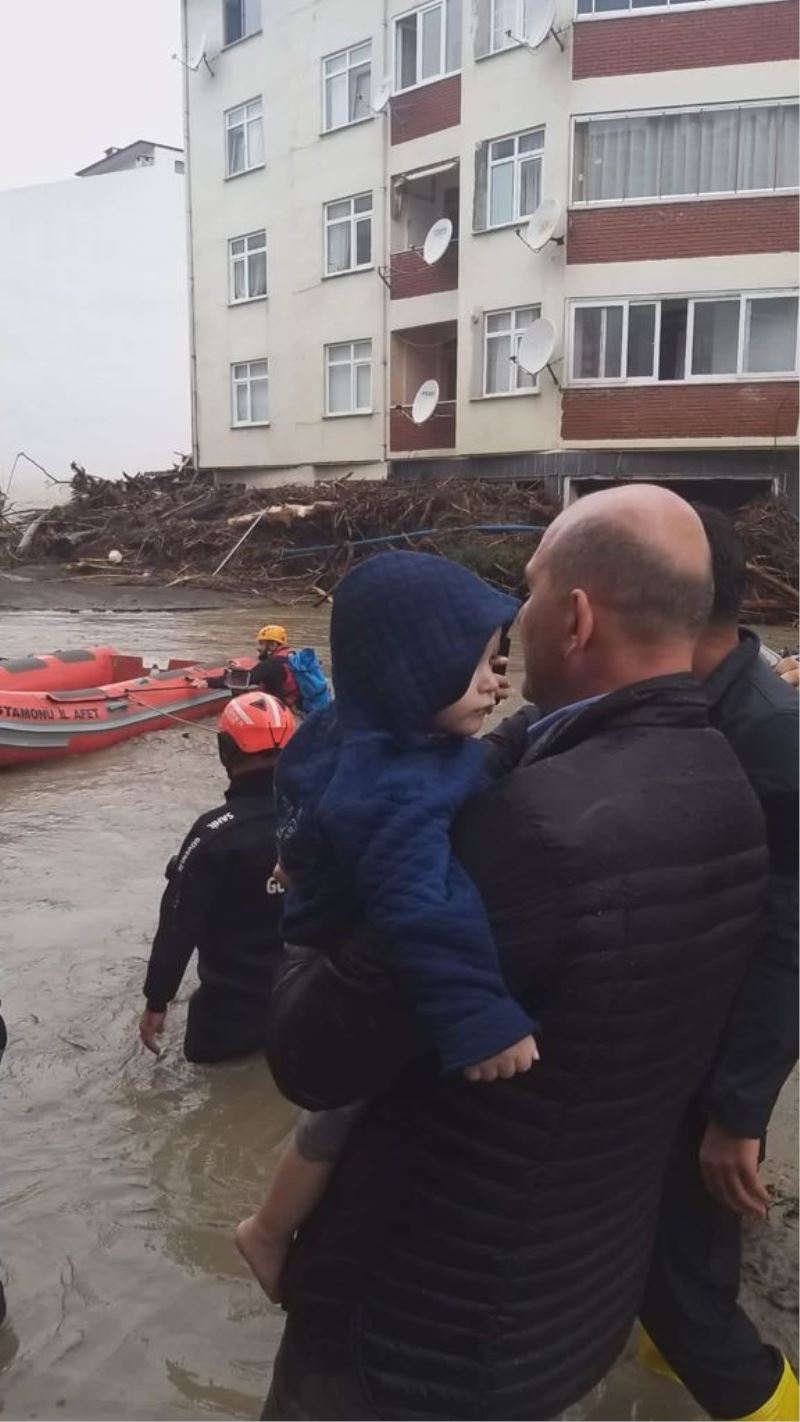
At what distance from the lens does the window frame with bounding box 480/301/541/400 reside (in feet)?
70.0

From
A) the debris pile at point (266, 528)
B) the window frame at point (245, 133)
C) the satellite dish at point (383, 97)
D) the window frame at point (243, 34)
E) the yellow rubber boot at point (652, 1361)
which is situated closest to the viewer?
the yellow rubber boot at point (652, 1361)

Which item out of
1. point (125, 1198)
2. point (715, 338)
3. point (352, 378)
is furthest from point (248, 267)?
point (125, 1198)

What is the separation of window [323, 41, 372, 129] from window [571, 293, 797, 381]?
7437 millimetres

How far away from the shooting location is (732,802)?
159cm

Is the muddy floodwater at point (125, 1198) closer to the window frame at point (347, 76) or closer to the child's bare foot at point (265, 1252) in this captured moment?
the child's bare foot at point (265, 1252)

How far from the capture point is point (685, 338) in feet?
66.3

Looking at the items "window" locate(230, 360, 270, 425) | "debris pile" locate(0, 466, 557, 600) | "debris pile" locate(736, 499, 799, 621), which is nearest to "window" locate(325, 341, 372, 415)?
"window" locate(230, 360, 270, 425)

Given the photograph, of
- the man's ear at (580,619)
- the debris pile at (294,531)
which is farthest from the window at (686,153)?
the man's ear at (580,619)

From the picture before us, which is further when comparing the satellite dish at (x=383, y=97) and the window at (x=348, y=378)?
the window at (x=348, y=378)

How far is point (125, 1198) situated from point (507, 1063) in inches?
106

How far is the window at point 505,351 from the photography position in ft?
70.6

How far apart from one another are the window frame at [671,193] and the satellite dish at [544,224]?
49 centimetres

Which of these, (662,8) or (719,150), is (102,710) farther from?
(662,8)

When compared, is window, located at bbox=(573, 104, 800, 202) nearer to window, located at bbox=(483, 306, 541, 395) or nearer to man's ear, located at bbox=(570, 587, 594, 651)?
window, located at bbox=(483, 306, 541, 395)
